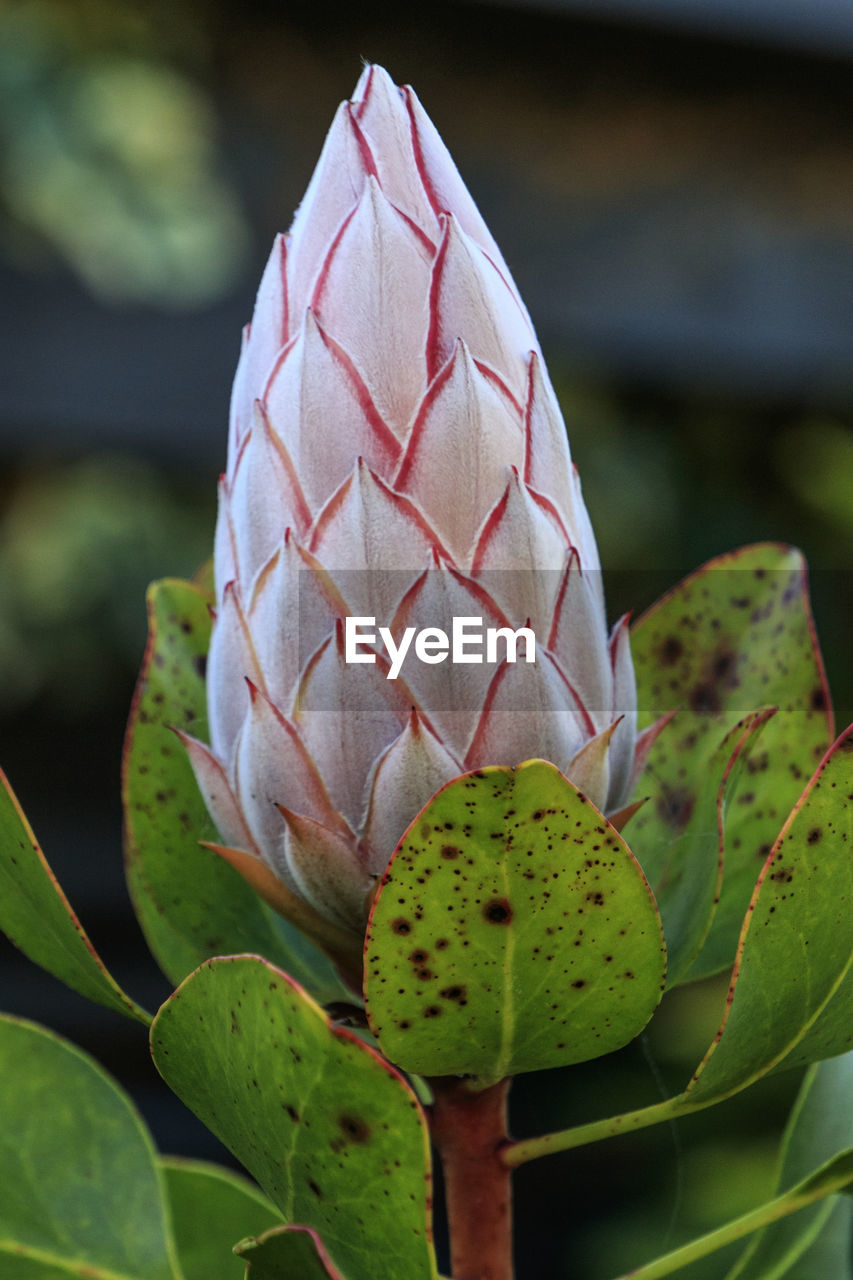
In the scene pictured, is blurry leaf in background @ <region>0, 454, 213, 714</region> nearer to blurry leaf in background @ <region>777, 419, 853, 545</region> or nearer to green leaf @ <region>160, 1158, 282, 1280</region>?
blurry leaf in background @ <region>777, 419, 853, 545</region>

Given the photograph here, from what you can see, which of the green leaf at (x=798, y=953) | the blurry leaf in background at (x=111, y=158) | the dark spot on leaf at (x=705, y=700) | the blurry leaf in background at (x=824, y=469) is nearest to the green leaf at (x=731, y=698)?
the dark spot on leaf at (x=705, y=700)

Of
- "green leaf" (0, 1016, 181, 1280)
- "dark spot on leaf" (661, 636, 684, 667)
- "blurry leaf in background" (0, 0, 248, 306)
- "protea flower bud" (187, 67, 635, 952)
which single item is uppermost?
"blurry leaf in background" (0, 0, 248, 306)

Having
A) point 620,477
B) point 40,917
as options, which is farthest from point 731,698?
point 620,477

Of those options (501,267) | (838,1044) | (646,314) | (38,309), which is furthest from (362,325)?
(646,314)

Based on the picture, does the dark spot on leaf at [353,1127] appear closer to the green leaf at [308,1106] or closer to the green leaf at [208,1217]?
the green leaf at [308,1106]

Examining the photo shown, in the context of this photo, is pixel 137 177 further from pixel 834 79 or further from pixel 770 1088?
pixel 770 1088

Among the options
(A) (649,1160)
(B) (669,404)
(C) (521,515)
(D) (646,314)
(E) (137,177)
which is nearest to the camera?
(C) (521,515)

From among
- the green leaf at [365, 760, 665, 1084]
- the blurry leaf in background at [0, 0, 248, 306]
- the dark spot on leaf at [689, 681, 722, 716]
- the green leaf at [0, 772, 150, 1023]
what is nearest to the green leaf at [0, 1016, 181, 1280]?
the green leaf at [0, 772, 150, 1023]
